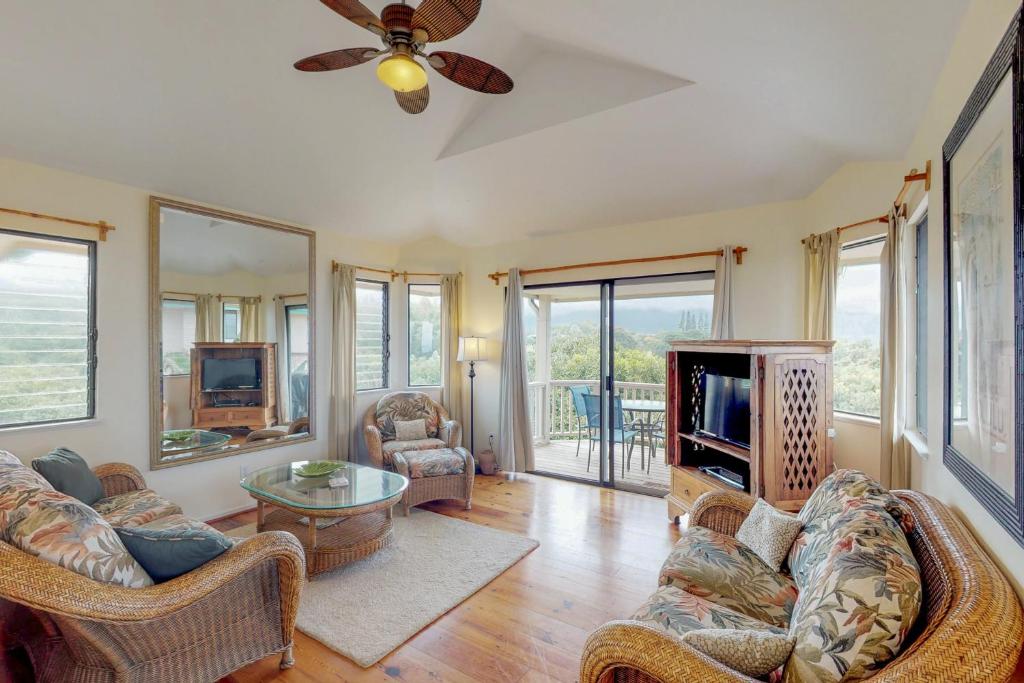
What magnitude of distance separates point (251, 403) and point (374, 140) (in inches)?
95.2

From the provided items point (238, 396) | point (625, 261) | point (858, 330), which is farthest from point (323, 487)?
point (858, 330)

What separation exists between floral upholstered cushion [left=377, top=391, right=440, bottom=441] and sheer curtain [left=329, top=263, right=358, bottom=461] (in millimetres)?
317

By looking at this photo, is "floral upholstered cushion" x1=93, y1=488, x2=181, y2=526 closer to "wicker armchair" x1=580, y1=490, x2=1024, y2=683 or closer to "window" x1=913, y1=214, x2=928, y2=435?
"wicker armchair" x1=580, y1=490, x2=1024, y2=683

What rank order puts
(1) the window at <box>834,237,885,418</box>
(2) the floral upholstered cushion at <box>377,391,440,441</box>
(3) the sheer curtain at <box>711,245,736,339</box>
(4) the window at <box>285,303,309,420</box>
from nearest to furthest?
1. (1) the window at <box>834,237,885,418</box>
2. (3) the sheer curtain at <box>711,245,736,339</box>
3. (4) the window at <box>285,303,309,420</box>
4. (2) the floral upholstered cushion at <box>377,391,440,441</box>

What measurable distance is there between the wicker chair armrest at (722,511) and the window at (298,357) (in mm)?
3490

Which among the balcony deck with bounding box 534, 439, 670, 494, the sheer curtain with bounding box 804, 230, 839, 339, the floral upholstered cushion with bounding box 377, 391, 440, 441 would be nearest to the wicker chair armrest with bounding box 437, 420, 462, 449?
the floral upholstered cushion with bounding box 377, 391, 440, 441

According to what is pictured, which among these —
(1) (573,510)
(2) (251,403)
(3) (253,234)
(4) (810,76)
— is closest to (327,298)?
(3) (253,234)

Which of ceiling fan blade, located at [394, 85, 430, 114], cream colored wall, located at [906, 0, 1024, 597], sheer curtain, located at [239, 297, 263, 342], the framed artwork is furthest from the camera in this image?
sheer curtain, located at [239, 297, 263, 342]

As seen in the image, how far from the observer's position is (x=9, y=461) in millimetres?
2014

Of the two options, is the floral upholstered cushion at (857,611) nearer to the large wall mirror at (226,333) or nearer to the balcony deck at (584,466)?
the balcony deck at (584,466)

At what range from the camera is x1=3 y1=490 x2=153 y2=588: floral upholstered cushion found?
1390 millimetres

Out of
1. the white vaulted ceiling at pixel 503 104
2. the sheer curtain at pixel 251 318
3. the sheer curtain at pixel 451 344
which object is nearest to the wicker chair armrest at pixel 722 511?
the white vaulted ceiling at pixel 503 104

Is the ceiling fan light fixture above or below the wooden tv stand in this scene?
above

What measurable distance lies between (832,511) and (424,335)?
435 centimetres
